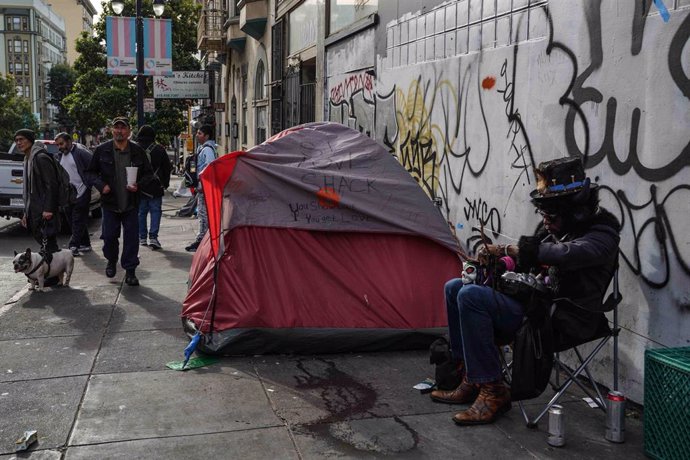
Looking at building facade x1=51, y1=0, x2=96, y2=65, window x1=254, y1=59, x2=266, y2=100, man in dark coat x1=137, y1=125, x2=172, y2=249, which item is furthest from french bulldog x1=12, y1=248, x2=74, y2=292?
Answer: building facade x1=51, y1=0, x2=96, y2=65

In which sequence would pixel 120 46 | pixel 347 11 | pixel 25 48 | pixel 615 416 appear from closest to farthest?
pixel 615 416 → pixel 347 11 → pixel 120 46 → pixel 25 48

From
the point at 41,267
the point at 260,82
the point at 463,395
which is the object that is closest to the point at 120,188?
the point at 41,267

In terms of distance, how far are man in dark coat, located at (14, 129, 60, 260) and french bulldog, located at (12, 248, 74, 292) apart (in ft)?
0.41

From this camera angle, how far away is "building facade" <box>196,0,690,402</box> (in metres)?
3.98

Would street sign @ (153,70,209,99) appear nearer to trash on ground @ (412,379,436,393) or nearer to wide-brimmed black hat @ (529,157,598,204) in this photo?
trash on ground @ (412,379,436,393)

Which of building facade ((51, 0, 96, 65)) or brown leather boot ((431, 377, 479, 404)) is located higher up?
building facade ((51, 0, 96, 65))

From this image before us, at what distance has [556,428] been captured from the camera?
372 centimetres

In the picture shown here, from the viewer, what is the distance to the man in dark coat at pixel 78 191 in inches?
397

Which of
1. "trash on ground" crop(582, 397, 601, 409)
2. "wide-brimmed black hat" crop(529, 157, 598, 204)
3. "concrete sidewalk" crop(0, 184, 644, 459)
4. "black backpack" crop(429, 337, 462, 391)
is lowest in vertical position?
"concrete sidewalk" crop(0, 184, 644, 459)

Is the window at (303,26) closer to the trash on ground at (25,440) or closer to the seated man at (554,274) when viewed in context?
the seated man at (554,274)

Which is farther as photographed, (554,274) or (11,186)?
(11,186)

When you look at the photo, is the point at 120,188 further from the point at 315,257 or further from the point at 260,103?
the point at 260,103

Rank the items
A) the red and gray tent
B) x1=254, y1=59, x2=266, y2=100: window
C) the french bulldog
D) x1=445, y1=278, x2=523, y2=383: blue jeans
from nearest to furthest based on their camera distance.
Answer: x1=445, y1=278, x2=523, y2=383: blue jeans < the red and gray tent < the french bulldog < x1=254, y1=59, x2=266, y2=100: window

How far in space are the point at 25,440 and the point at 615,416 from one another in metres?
3.18
